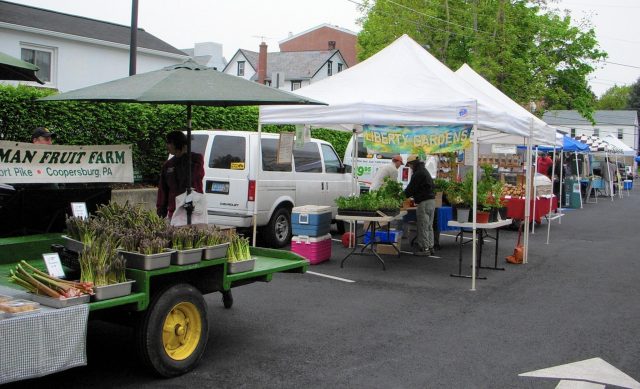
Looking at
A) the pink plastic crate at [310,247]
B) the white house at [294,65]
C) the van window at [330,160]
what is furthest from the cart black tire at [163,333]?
the white house at [294,65]

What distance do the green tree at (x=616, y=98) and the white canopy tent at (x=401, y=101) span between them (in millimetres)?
107981

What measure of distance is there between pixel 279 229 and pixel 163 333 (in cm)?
674

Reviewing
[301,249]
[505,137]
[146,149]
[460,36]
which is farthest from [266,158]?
[460,36]

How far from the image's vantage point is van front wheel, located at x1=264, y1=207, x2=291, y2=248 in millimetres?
11391

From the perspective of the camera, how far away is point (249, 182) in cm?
1077

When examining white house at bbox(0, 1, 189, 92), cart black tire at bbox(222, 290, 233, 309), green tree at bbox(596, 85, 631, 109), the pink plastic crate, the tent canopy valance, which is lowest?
cart black tire at bbox(222, 290, 233, 309)

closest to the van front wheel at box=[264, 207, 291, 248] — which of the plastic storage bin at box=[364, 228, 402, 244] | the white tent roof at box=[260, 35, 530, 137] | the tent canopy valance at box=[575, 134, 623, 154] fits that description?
the plastic storage bin at box=[364, 228, 402, 244]

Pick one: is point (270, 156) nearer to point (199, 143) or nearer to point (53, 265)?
point (199, 143)

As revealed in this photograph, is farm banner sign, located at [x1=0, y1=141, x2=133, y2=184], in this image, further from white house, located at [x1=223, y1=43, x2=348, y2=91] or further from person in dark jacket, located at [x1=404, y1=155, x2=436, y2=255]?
white house, located at [x1=223, y1=43, x2=348, y2=91]

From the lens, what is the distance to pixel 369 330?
21.9 ft

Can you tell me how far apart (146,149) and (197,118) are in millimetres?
1373

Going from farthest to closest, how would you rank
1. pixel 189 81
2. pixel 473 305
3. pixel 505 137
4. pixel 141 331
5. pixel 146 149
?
pixel 505 137 < pixel 146 149 < pixel 473 305 < pixel 189 81 < pixel 141 331

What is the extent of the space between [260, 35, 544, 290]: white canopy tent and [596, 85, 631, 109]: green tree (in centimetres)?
10798

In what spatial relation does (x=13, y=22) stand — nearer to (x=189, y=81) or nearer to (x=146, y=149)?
(x=146, y=149)
